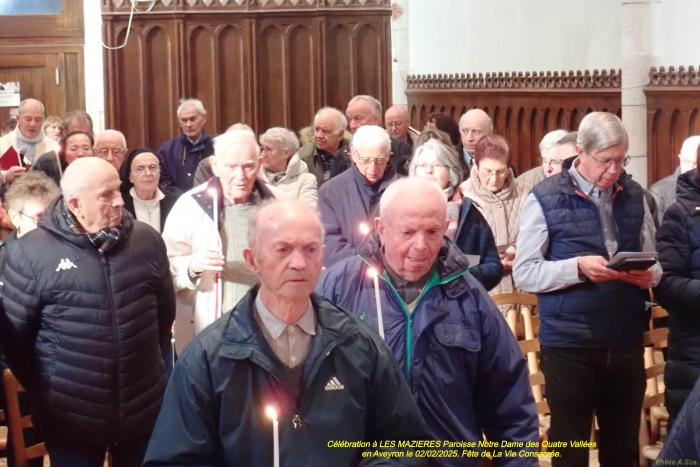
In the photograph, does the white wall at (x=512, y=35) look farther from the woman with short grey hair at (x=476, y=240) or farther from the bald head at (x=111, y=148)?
the woman with short grey hair at (x=476, y=240)

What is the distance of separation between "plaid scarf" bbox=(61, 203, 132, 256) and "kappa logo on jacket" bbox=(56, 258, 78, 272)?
0.10 m

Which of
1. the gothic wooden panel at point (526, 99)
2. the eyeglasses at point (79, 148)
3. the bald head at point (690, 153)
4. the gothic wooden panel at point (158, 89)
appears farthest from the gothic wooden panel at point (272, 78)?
the bald head at point (690, 153)

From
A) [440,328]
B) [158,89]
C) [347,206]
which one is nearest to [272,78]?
[158,89]

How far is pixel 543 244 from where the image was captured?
15.8ft

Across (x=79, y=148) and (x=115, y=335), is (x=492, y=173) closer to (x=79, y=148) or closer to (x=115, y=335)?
(x=115, y=335)

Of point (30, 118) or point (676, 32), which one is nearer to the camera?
point (30, 118)

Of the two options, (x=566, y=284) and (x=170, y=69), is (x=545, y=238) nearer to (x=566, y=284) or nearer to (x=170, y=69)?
(x=566, y=284)

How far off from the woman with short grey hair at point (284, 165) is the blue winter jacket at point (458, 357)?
3720 mm

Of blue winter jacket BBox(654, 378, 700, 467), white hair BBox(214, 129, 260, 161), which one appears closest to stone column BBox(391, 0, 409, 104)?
white hair BBox(214, 129, 260, 161)

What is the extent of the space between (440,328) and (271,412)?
2.54ft

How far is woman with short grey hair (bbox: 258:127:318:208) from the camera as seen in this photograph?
7.38m

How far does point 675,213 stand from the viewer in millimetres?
4816

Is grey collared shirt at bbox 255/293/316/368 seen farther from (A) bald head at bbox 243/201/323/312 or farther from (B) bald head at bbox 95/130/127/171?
(B) bald head at bbox 95/130/127/171

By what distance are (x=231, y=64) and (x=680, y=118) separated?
411 cm
